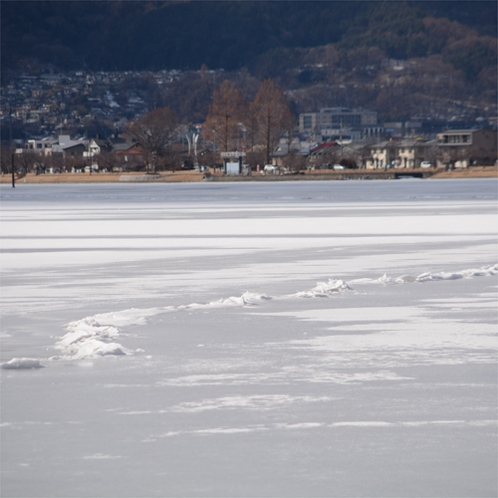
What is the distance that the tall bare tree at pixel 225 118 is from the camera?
10775 centimetres

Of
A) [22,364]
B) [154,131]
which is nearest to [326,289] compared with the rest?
[22,364]

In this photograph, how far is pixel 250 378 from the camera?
618 cm

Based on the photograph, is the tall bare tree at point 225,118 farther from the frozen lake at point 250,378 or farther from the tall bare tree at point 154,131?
the frozen lake at point 250,378

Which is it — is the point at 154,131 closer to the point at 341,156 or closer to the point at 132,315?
the point at 341,156

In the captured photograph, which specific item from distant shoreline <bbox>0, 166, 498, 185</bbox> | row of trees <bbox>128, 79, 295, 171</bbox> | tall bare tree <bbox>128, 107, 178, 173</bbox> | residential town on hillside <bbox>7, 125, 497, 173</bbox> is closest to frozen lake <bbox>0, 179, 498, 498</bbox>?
distant shoreline <bbox>0, 166, 498, 185</bbox>

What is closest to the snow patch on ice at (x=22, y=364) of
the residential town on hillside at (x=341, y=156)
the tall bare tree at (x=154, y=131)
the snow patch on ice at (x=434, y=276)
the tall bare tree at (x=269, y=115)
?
the snow patch on ice at (x=434, y=276)

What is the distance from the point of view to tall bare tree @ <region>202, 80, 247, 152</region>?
354 feet

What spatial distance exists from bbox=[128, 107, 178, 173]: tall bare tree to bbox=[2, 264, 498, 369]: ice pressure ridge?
9722 cm

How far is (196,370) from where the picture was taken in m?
6.43

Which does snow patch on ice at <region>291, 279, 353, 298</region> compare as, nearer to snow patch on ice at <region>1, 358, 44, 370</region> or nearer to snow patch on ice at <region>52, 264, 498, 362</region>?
snow patch on ice at <region>52, 264, 498, 362</region>

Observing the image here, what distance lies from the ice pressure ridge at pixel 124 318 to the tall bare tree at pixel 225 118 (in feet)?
315

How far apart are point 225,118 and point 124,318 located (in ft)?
330

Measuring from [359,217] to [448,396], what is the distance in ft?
64.2

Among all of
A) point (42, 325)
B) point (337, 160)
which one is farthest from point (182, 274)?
point (337, 160)
